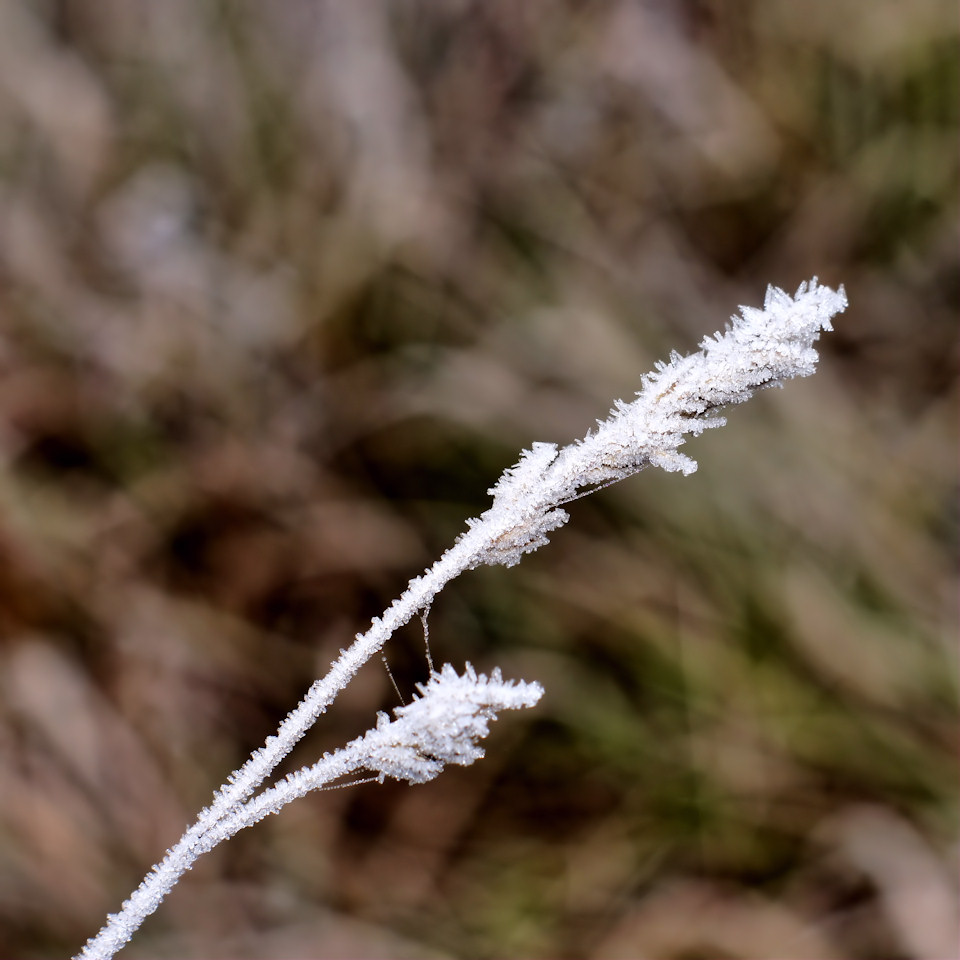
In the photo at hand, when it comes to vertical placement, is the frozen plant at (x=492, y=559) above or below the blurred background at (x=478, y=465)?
below

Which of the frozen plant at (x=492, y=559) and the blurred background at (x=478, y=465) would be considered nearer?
the frozen plant at (x=492, y=559)

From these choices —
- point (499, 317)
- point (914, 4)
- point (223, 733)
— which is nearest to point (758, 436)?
point (499, 317)

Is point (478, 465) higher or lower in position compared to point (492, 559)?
higher

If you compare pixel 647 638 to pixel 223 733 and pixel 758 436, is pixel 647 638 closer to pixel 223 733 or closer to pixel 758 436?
pixel 758 436

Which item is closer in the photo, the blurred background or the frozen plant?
the frozen plant

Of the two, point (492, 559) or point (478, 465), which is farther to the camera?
point (478, 465)
